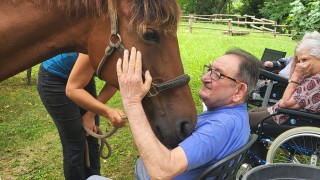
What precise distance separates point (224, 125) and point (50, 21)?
3.18 ft

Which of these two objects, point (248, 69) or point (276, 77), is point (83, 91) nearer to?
point (248, 69)

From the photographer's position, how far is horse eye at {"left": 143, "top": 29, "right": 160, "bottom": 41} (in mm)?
1645

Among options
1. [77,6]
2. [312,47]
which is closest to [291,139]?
[312,47]

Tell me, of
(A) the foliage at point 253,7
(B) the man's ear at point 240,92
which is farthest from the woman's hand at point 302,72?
(A) the foliage at point 253,7

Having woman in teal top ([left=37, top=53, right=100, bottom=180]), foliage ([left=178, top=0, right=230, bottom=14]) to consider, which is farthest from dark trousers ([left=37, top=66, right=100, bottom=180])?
foliage ([left=178, top=0, right=230, bottom=14])

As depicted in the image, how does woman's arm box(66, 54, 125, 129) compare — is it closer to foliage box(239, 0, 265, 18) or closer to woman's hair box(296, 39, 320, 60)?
woman's hair box(296, 39, 320, 60)

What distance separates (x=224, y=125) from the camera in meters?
1.64

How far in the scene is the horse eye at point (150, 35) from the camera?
1645 mm

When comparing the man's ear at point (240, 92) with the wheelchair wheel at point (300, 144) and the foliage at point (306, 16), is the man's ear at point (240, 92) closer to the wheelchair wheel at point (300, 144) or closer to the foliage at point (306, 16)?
the wheelchair wheel at point (300, 144)

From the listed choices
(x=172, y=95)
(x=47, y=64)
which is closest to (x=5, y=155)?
(x=47, y=64)

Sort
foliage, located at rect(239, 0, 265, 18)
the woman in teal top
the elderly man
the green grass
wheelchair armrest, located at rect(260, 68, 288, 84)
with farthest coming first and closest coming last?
foliage, located at rect(239, 0, 265, 18)
wheelchair armrest, located at rect(260, 68, 288, 84)
the green grass
the woman in teal top
the elderly man

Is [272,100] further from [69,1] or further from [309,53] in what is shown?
[69,1]

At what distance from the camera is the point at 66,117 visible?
249 centimetres

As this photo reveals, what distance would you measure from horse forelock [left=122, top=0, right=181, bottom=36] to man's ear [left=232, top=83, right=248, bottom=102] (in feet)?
1.64
